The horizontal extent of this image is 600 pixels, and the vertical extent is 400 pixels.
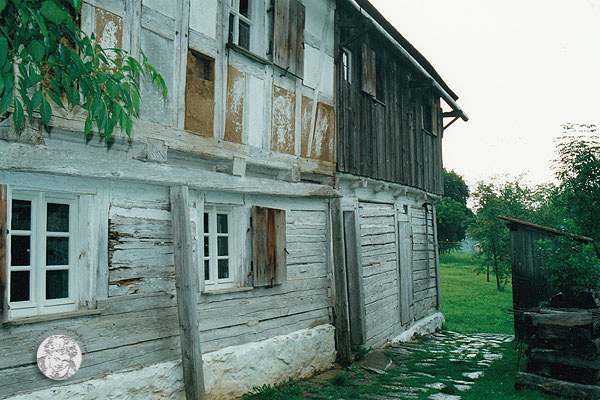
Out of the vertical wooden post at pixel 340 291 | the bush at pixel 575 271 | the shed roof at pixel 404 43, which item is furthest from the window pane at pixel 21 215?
the bush at pixel 575 271

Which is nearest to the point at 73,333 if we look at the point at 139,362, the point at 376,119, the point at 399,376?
the point at 139,362

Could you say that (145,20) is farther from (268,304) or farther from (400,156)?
(400,156)

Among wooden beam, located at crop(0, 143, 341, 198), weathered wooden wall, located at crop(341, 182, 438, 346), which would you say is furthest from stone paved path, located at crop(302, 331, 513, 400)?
wooden beam, located at crop(0, 143, 341, 198)

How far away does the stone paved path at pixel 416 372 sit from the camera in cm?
647

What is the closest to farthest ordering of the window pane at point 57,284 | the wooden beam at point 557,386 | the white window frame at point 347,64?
1. the window pane at point 57,284
2. the wooden beam at point 557,386
3. the white window frame at point 347,64

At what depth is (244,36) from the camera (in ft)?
21.9

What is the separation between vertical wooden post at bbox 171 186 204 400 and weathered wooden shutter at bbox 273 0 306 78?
8.94ft

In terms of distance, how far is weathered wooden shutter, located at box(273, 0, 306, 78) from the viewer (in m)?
6.94

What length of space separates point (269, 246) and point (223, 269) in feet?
2.34

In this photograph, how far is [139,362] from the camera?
503 cm

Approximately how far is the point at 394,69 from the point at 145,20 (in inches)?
267

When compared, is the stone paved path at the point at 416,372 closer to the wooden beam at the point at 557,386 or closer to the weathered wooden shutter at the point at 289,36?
the wooden beam at the point at 557,386

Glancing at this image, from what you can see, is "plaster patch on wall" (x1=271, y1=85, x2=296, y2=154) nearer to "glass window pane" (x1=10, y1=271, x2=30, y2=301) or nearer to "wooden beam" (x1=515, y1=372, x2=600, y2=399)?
"glass window pane" (x1=10, y1=271, x2=30, y2=301)

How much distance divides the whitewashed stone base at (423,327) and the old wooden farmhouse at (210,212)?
0.83m
